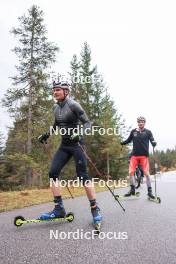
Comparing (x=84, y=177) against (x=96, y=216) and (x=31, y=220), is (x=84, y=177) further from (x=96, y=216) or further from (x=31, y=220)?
(x=31, y=220)

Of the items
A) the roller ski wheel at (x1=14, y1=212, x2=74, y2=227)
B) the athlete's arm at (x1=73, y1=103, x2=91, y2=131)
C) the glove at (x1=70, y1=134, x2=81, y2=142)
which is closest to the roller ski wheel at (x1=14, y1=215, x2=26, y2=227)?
the roller ski wheel at (x1=14, y1=212, x2=74, y2=227)

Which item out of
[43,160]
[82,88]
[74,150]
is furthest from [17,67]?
[74,150]

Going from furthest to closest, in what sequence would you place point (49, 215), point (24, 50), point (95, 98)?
point (95, 98), point (24, 50), point (49, 215)

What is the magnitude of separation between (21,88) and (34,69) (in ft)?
6.08

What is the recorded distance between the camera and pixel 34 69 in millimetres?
28875

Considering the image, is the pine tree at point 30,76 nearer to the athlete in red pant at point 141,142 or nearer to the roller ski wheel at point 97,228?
the athlete in red pant at point 141,142

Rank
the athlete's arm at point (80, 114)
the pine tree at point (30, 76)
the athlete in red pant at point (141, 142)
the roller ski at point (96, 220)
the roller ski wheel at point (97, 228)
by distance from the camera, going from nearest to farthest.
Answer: the roller ski wheel at point (97, 228) < the roller ski at point (96, 220) < the athlete's arm at point (80, 114) < the athlete in red pant at point (141, 142) < the pine tree at point (30, 76)

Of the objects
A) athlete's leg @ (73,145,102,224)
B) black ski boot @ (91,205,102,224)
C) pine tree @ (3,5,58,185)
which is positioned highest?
pine tree @ (3,5,58,185)

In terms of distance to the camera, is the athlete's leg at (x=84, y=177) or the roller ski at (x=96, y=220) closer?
A: the roller ski at (x=96, y=220)

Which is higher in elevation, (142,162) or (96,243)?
(142,162)

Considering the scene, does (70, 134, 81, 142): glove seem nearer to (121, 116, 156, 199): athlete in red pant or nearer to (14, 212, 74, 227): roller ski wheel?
(14, 212, 74, 227): roller ski wheel

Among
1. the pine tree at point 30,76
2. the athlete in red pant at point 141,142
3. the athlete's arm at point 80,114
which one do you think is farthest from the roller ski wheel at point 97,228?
the pine tree at point 30,76

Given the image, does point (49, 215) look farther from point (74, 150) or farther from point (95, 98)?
point (95, 98)

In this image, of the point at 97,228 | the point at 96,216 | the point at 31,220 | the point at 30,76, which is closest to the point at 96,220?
the point at 96,216
